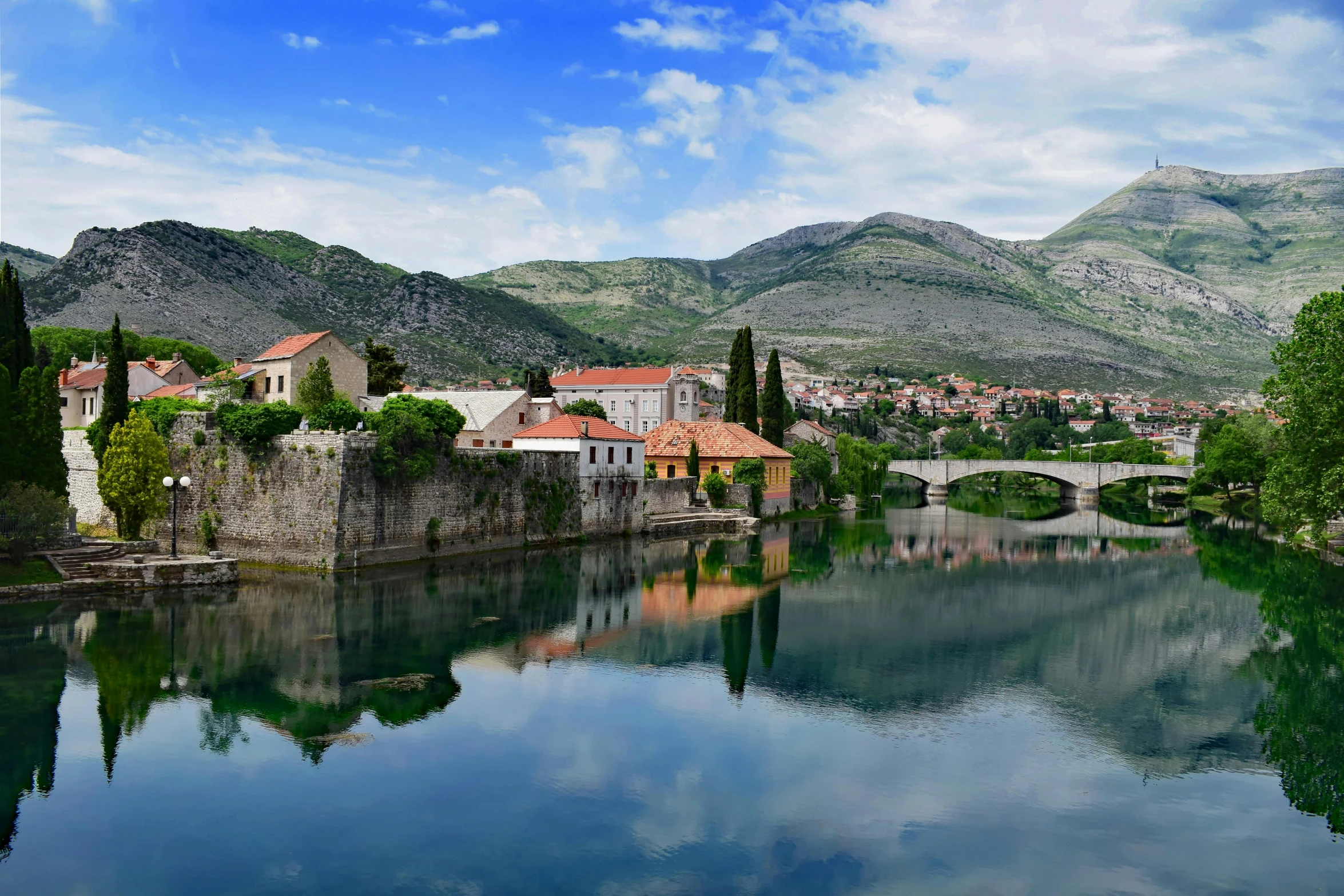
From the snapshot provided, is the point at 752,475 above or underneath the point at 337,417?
underneath

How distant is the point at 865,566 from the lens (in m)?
42.2

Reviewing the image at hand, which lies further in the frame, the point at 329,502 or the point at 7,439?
the point at 329,502

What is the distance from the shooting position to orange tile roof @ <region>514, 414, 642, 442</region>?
155ft

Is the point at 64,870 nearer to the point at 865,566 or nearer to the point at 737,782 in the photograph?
the point at 737,782

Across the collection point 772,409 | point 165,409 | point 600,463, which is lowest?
point 600,463

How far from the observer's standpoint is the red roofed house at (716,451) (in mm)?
60875

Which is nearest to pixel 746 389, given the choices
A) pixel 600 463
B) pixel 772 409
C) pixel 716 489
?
pixel 772 409

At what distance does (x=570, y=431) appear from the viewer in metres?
47.3

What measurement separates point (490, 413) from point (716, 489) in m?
14.3

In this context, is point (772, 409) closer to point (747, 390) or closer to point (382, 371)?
point (747, 390)

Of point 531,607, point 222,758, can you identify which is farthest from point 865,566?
point 222,758

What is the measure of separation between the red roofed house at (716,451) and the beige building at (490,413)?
8.60m

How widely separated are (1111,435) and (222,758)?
152m

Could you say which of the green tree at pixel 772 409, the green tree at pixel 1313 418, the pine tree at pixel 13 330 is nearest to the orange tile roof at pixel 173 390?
the pine tree at pixel 13 330
